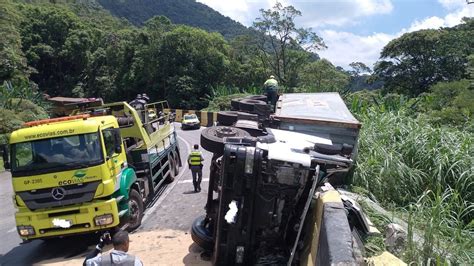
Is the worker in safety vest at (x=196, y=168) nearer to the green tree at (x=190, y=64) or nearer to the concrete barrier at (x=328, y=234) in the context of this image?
the concrete barrier at (x=328, y=234)

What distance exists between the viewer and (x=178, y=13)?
4540 inches

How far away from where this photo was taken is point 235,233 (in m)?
5.27

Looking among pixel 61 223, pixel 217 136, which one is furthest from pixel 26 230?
pixel 217 136

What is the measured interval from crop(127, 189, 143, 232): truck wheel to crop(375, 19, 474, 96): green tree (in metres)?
33.5

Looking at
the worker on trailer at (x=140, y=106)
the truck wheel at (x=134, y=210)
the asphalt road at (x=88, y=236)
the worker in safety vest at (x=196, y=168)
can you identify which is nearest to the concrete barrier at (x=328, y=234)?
the asphalt road at (x=88, y=236)

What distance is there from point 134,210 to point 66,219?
1.59 meters

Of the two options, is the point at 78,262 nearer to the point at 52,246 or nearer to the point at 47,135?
the point at 52,246

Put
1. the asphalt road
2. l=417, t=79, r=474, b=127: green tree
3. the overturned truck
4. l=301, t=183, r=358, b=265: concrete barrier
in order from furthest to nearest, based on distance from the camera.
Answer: l=417, t=79, r=474, b=127: green tree → the asphalt road → the overturned truck → l=301, t=183, r=358, b=265: concrete barrier

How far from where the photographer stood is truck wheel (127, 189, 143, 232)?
28.5 feet

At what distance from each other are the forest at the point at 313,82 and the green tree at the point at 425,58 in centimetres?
9

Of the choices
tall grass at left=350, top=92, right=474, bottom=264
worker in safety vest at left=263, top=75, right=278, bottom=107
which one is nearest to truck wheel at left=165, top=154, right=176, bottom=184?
worker in safety vest at left=263, top=75, right=278, bottom=107

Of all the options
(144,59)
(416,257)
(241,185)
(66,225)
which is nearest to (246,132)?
(241,185)

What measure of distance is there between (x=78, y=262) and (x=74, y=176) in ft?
4.91

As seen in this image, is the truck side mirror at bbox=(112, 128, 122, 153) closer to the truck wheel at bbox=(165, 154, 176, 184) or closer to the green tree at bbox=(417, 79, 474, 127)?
the truck wheel at bbox=(165, 154, 176, 184)
